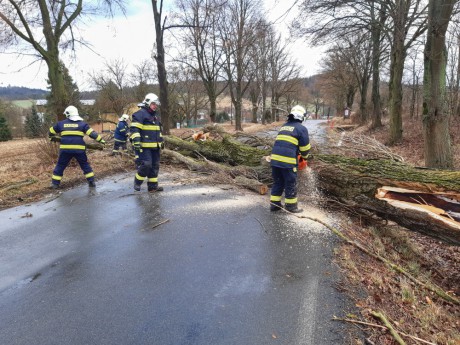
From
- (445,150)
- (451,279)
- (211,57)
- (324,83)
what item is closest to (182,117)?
(324,83)

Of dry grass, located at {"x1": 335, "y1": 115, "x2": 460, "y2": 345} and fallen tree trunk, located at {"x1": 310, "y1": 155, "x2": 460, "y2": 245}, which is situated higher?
fallen tree trunk, located at {"x1": 310, "y1": 155, "x2": 460, "y2": 245}

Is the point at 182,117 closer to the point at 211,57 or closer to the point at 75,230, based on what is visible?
the point at 211,57

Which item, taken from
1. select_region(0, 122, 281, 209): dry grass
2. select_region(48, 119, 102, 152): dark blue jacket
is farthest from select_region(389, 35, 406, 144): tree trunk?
select_region(48, 119, 102, 152): dark blue jacket

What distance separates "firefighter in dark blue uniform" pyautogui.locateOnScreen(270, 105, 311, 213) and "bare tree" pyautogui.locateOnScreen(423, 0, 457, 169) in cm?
420

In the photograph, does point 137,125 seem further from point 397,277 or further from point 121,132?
point 121,132

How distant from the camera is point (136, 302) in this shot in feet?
9.05

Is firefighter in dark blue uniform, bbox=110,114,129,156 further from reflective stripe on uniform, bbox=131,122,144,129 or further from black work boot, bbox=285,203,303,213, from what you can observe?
black work boot, bbox=285,203,303,213

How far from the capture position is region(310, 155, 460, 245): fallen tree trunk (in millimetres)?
3705

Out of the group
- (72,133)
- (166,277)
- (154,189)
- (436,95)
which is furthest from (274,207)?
(436,95)

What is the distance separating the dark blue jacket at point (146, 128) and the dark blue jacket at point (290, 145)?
2.61 m

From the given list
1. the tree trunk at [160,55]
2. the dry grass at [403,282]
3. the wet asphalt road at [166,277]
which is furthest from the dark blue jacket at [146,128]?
the tree trunk at [160,55]

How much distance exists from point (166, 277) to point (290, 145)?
2846 mm

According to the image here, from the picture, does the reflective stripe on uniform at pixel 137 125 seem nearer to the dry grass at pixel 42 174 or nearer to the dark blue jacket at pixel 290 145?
the dry grass at pixel 42 174

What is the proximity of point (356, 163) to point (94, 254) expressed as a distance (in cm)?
439
